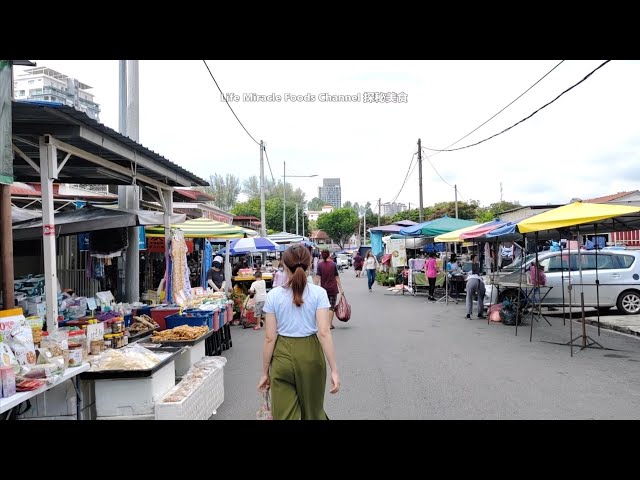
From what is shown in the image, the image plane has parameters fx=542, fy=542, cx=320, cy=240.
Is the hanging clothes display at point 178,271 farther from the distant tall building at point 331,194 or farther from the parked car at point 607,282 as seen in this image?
the distant tall building at point 331,194

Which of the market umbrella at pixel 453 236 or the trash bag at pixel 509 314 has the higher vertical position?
the market umbrella at pixel 453 236

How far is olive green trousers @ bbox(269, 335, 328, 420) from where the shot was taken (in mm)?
4230

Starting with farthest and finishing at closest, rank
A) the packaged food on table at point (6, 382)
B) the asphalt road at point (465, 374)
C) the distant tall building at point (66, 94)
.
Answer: the distant tall building at point (66, 94) < the asphalt road at point (465, 374) < the packaged food on table at point (6, 382)

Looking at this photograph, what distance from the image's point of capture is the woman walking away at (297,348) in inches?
167

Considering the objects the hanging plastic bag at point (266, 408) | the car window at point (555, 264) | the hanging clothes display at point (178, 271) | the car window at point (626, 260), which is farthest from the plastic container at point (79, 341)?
the car window at point (626, 260)

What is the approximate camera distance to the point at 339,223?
9269cm

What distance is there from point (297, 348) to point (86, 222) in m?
4.94

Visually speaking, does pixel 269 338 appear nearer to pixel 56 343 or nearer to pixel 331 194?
pixel 56 343

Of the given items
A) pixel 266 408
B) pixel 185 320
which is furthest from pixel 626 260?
pixel 266 408

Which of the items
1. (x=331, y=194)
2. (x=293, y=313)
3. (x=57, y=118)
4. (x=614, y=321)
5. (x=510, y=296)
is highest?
(x=331, y=194)

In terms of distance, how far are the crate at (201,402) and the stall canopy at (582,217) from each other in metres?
6.44
